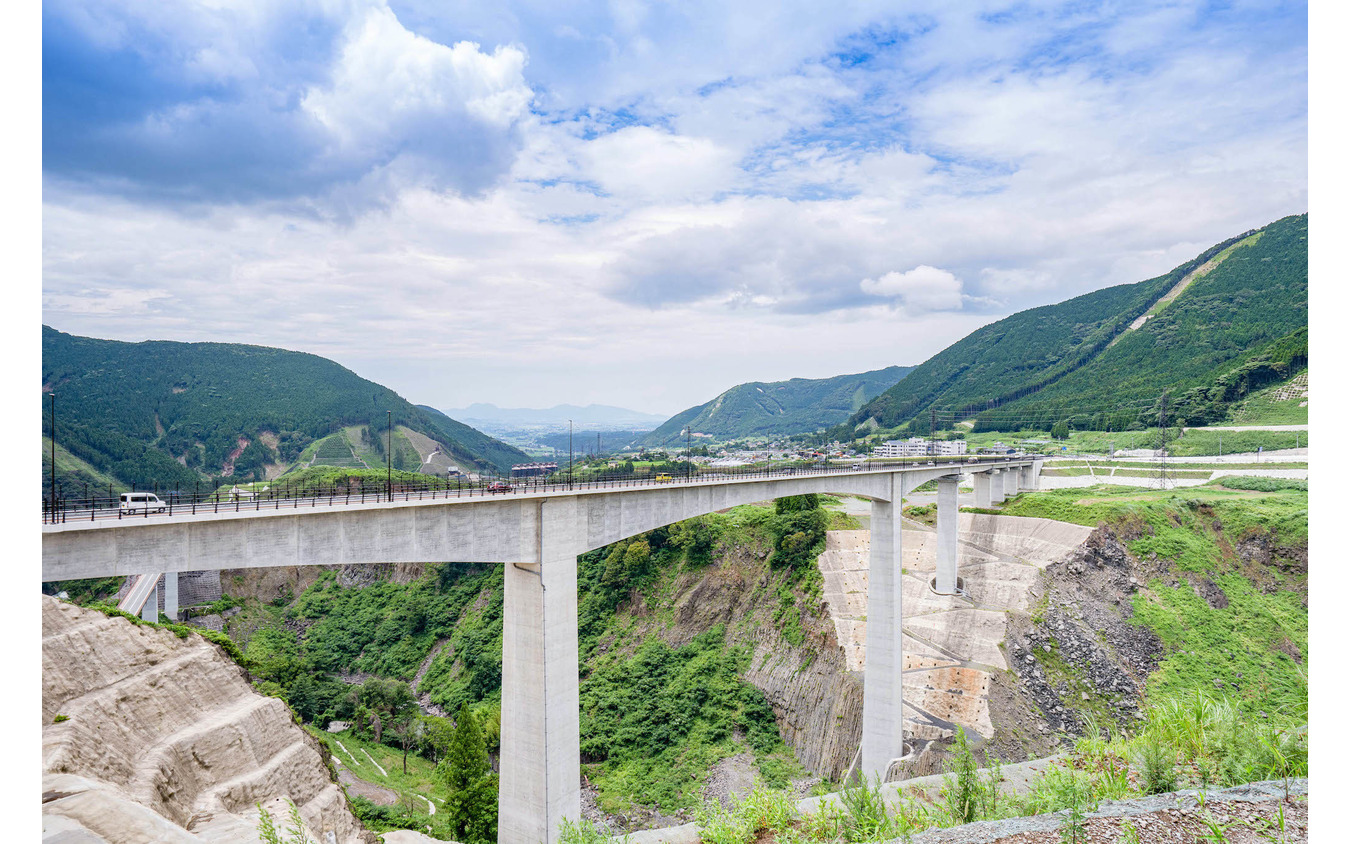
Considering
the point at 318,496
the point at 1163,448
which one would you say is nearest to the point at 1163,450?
the point at 1163,448

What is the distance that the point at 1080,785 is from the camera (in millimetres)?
11195

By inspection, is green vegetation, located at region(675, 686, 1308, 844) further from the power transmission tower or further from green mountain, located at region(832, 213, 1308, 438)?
green mountain, located at region(832, 213, 1308, 438)

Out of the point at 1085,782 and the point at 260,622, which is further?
the point at 260,622

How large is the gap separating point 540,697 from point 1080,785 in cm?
1596

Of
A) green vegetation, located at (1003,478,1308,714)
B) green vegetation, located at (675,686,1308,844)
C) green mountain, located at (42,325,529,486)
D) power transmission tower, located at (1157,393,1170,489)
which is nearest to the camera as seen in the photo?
green vegetation, located at (675,686,1308,844)

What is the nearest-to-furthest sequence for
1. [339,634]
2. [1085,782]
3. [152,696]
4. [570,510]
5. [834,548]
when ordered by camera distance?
[1085,782] < [152,696] < [570,510] < [834,548] < [339,634]

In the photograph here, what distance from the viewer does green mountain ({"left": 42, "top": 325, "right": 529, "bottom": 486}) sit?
9281cm

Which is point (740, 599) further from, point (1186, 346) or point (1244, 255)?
point (1244, 255)

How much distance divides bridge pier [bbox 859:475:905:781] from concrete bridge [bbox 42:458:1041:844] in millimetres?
10497

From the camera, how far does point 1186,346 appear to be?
12825 cm

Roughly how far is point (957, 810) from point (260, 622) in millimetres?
71611

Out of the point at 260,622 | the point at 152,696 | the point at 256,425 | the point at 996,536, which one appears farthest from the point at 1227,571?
the point at 256,425

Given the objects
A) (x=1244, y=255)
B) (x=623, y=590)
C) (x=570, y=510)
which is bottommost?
(x=623, y=590)

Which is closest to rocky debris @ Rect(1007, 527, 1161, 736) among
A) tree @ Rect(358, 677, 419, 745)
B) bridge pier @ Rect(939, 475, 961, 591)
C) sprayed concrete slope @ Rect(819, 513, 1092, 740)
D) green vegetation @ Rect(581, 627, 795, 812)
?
sprayed concrete slope @ Rect(819, 513, 1092, 740)
